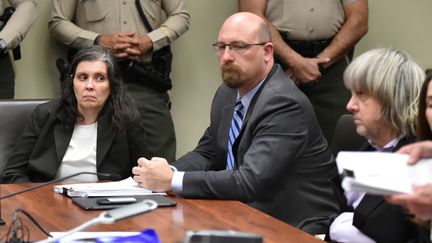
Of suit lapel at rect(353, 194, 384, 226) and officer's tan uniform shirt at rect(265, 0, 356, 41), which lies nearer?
suit lapel at rect(353, 194, 384, 226)

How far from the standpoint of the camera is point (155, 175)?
2.96m

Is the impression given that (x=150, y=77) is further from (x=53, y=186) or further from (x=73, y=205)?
(x=73, y=205)

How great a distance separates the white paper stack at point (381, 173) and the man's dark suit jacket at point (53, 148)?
1.75 meters

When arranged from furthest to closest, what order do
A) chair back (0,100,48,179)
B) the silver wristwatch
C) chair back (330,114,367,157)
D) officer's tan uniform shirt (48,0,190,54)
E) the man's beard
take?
officer's tan uniform shirt (48,0,190,54) → the silver wristwatch → chair back (0,100,48,179) → the man's beard → chair back (330,114,367,157)

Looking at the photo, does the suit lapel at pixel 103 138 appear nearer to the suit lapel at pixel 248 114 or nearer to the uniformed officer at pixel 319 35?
the suit lapel at pixel 248 114

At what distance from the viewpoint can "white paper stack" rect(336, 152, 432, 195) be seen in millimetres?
1850

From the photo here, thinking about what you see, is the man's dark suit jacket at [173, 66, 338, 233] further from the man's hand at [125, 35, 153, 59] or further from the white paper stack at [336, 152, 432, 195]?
the man's hand at [125, 35, 153, 59]

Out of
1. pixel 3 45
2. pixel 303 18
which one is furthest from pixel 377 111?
pixel 3 45

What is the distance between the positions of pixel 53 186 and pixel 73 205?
39cm

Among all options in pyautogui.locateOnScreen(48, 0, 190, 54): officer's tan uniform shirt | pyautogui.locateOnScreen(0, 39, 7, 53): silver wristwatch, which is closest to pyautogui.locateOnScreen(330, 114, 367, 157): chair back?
pyautogui.locateOnScreen(48, 0, 190, 54): officer's tan uniform shirt

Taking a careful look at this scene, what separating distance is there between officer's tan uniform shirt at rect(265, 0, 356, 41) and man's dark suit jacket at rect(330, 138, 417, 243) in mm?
2501

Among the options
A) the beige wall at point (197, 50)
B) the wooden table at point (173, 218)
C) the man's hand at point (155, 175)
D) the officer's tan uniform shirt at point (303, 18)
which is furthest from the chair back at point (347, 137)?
the beige wall at point (197, 50)

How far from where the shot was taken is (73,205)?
2.73 meters

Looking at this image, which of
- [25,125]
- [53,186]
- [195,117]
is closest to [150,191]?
[53,186]
